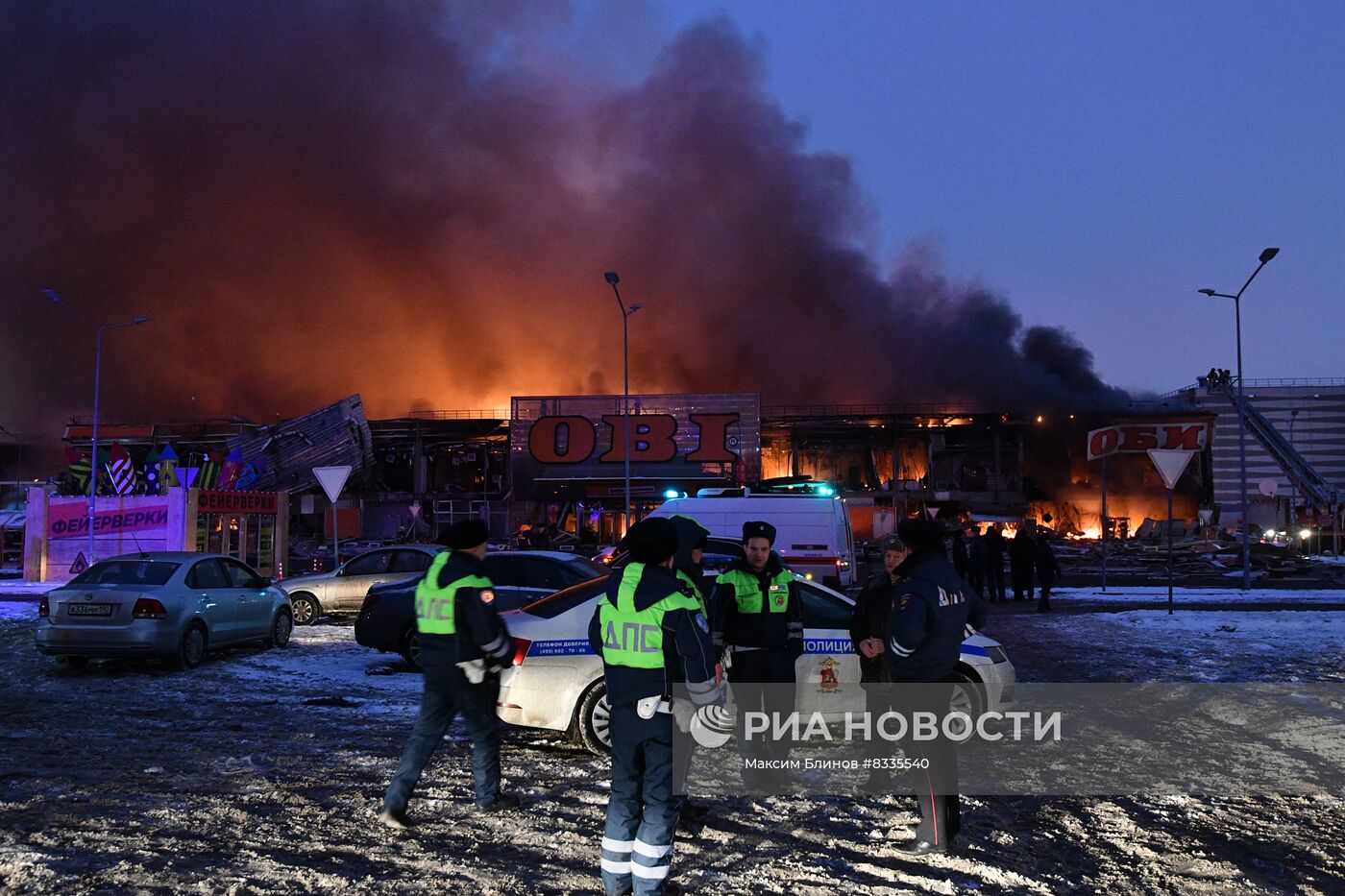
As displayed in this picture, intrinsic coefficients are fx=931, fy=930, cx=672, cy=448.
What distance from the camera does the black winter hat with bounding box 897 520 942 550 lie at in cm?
481

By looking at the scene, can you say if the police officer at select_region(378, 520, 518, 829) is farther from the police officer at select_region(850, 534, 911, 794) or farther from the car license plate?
the car license plate

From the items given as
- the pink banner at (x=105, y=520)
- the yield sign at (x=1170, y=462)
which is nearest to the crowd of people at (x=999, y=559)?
the yield sign at (x=1170, y=462)

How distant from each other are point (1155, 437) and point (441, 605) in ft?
155

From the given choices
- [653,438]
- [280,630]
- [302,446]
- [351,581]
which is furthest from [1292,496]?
[280,630]

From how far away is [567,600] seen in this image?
7.07 metres

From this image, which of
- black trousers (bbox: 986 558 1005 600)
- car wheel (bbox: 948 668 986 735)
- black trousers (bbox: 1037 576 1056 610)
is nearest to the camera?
car wheel (bbox: 948 668 986 735)

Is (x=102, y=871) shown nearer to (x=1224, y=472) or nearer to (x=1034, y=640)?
(x=1034, y=640)

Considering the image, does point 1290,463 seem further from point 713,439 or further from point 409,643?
point 409,643

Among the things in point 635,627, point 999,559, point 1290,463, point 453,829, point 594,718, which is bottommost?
point 453,829

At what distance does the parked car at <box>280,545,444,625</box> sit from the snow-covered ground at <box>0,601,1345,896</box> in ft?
22.1

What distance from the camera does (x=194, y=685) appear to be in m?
9.93

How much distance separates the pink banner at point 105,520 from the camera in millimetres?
23688

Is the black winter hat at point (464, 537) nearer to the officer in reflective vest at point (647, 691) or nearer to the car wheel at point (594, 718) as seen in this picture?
the officer in reflective vest at point (647, 691)

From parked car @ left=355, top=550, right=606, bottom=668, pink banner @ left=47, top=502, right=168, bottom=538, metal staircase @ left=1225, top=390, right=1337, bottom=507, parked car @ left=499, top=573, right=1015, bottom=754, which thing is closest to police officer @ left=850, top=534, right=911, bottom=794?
parked car @ left=499, top=573, right=1015, bottom=754
